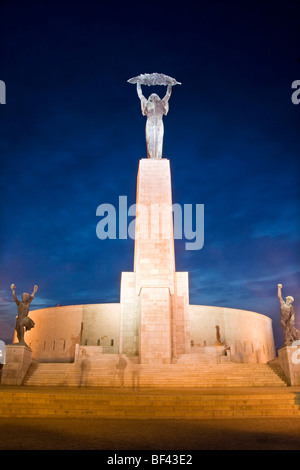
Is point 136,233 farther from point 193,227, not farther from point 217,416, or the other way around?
point 217,416

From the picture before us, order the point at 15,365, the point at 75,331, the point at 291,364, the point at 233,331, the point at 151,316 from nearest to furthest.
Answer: the point at 291,364 → the point at 15,365 → the point at 151,316 → the point at 75,331 → the point at 233,331

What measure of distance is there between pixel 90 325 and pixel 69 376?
625 inches

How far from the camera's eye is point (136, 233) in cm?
2166

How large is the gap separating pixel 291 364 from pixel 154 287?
8248 mm

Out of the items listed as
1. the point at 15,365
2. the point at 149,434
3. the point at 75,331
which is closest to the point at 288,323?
the point at 149,434

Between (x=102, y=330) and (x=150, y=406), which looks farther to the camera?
(x=102, y=330)

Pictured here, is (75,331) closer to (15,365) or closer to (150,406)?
(15,365)

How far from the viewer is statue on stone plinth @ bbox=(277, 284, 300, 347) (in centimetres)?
1395

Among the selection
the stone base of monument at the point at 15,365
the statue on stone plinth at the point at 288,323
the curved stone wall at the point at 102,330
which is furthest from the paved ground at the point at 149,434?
the curved stone wall at the point at 102,330

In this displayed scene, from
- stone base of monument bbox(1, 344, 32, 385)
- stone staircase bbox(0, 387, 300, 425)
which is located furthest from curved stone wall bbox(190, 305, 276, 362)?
stone staircase bbox(0, 387, 300, 425)

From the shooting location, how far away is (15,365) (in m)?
13.9

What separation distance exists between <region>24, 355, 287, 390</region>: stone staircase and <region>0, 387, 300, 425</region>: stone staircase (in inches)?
188

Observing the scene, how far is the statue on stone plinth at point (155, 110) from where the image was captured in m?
23.4

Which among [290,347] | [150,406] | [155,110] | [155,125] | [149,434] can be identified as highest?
[155,110]
